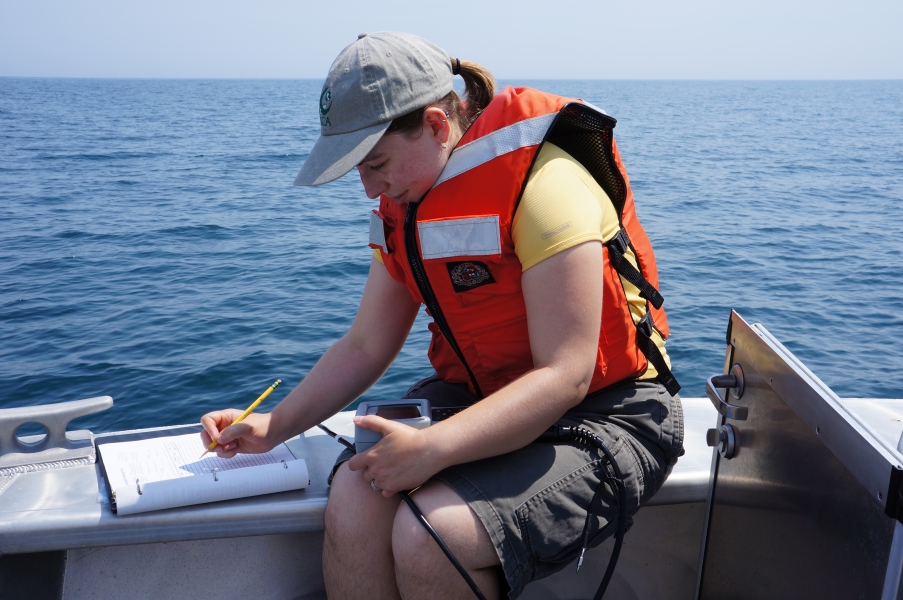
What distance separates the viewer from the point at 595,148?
1.79 m

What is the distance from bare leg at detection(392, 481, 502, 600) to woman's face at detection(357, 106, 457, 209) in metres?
0.67

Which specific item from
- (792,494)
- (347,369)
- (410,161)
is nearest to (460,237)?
(410,161)

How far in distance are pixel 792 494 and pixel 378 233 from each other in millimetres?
1086

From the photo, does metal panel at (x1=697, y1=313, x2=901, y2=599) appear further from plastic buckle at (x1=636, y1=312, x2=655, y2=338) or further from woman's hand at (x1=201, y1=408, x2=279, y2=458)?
woman's hand at (x1=201, y1=408, x2=279, y2=458)

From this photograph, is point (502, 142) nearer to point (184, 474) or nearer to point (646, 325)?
point (646, 325)

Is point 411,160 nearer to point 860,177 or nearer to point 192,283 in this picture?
point 192,283

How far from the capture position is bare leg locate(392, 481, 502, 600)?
1.54m

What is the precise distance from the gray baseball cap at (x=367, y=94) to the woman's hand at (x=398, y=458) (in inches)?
20.7

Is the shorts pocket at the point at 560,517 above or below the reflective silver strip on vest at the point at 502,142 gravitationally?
below

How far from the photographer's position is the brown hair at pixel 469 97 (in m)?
1.79

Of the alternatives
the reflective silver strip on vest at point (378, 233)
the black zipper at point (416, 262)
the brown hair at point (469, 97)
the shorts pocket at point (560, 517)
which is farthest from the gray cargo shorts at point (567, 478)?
the brown hair at point (469, 97)

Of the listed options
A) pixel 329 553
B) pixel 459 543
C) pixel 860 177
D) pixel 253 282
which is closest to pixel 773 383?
pixel 459 543

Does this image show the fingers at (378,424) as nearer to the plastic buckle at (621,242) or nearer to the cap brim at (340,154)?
the cap brim at (340,154)

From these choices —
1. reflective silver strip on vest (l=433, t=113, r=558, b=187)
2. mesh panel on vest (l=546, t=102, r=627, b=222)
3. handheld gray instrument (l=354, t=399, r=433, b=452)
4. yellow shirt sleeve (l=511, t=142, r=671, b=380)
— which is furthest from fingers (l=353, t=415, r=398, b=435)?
mesh panel on vest (l=546, t=102, r=627, b=222)
